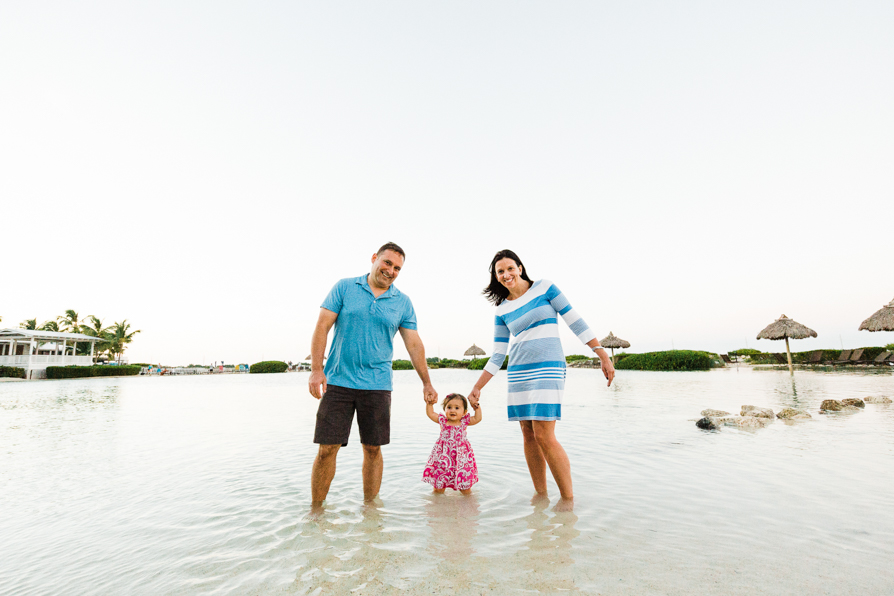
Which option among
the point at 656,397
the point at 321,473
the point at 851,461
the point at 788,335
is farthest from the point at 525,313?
the point at 788,335

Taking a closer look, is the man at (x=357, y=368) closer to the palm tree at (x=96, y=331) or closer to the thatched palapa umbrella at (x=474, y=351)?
the thatched palapa umbrella at (x=474, y=351)

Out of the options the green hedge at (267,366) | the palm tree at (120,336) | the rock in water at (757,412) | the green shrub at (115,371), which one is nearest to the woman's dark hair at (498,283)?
the rock in water at (757,412)

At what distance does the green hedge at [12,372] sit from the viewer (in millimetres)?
31672

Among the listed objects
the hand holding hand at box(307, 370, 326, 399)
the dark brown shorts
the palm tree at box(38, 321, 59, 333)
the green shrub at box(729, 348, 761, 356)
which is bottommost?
the dark brown shorts

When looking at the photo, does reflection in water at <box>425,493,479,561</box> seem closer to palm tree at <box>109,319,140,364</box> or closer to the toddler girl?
the toddler girl

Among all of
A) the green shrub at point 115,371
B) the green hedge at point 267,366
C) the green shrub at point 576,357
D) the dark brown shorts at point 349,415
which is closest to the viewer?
the dark brown shorts at point 349,415

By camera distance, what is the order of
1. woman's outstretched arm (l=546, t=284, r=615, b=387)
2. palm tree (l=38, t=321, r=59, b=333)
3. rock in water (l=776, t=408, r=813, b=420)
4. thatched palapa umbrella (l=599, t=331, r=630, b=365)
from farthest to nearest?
1. palm tree (l=38, t=321, r=59, b=333)
2. thatched palapa umbrella (l=599, t=331, r=630, b=365)
3. rock in water (l=776, t=408, r=813, b=420)
4. woman's outstretched arm (l=546, t=284, r=615, b=387)

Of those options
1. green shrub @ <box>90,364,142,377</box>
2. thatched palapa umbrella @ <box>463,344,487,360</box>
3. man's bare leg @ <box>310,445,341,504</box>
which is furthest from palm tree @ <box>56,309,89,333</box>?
man's bare leg @ <box>310,445,341,504</box>

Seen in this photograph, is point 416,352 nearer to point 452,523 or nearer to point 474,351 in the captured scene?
point 452,523

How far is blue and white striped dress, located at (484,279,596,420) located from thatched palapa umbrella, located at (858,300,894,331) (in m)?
31.1

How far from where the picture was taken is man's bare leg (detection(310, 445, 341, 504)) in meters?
3.44

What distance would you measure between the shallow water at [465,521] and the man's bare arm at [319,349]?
3.13ft

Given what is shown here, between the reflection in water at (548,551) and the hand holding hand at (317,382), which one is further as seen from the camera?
the hand holding hand at (317,382)

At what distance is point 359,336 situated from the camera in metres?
3.47
